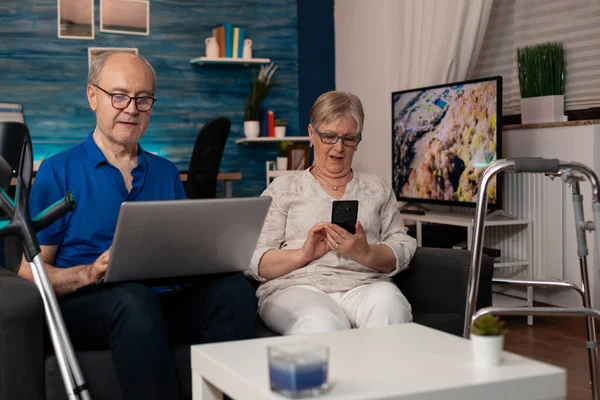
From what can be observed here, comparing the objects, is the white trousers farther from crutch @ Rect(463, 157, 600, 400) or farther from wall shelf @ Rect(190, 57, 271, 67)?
wall shelf @ Rect(190, 57, 271, 67)

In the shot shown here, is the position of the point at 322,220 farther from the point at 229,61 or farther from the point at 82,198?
the point at 229,61

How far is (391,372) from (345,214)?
36.3 inches

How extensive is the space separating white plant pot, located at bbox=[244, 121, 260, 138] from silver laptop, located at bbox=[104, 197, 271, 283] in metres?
3.60

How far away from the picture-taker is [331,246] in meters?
2.44

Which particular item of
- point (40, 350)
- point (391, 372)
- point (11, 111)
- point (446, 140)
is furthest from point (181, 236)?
point (11, 111)

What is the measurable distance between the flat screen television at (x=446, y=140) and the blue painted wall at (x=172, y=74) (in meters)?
1.53

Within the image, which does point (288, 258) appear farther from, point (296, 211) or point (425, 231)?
point (425, 231)

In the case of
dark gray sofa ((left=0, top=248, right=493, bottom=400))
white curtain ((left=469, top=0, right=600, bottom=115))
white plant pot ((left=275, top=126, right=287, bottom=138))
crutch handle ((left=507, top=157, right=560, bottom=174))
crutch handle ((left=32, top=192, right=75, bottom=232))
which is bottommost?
dark gray sofa ((left=0, top=248, right=493, bottom=400))

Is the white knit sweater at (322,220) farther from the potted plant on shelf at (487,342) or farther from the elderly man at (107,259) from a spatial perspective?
the potted plant on shelf at (487,342)

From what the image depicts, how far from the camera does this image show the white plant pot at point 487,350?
1556mm

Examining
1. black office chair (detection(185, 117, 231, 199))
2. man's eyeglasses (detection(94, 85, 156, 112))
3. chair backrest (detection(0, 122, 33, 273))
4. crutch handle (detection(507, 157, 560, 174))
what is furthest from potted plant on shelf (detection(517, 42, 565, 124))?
chair backrest (detection(0, 122, 33, 273))

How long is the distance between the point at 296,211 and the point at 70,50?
3430mm

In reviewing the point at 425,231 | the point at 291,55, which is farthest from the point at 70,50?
the point at 425,231

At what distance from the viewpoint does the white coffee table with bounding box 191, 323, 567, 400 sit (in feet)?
4.71
